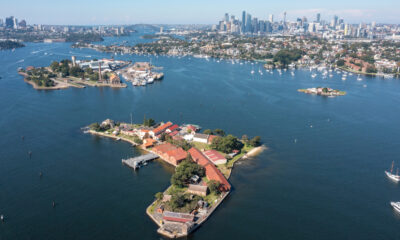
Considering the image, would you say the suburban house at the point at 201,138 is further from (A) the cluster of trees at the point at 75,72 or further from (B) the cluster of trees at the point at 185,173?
(A) the cluster of trees at the point at 75,72

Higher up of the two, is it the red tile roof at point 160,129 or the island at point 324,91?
the island at point 324,91

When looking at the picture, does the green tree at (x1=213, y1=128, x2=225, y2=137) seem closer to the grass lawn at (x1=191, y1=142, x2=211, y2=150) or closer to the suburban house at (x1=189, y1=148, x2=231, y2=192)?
the grass lawn at (x1=191, y1=142, x2=211, y2=150)

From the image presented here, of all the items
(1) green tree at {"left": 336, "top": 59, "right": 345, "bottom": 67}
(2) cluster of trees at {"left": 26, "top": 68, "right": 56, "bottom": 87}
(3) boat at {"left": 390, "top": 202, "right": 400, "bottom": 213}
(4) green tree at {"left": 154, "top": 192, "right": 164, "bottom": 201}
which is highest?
(1) green tree at {"left": 336, "top": 59, "right": 345, "bottom": 67}

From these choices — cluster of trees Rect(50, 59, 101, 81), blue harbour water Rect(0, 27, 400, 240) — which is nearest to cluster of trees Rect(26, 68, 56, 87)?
cluster of trees Rect(50, 59, 101, 81)

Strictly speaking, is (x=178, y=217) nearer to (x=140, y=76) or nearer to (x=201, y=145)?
(x=201, y=145)

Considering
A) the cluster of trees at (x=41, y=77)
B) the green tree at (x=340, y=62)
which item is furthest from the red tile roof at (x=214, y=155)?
the green tree at (x=340, y=62)

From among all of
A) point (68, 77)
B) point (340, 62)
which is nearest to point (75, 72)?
point (68, 77)
